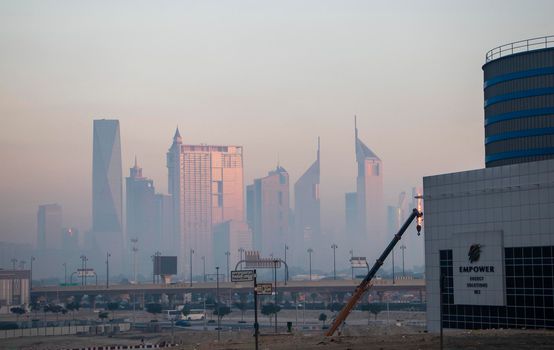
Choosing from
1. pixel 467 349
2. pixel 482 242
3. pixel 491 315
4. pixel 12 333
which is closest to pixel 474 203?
pixel 482 242

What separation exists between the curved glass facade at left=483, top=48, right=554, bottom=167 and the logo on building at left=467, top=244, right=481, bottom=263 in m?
21.6

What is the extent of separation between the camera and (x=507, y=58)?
417 ft

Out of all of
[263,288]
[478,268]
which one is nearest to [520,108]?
[478,268]

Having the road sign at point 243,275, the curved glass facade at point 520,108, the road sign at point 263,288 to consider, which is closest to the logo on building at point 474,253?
the curved glass facade at point 520,108

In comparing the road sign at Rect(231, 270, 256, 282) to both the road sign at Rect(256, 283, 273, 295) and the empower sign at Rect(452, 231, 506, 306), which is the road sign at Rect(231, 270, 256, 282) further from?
the empower sign at Rect(452, 231, 506, 306)

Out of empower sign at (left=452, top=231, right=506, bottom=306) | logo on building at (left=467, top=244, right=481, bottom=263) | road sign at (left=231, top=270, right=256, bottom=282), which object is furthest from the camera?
logo on building at (left=467, top=244, right=481, bottom=263)

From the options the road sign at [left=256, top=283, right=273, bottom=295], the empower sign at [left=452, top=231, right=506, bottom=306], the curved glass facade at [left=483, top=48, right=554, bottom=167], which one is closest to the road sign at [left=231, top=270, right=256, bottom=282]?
the road sign at [left=256, top=283, right=273, bottom=295]

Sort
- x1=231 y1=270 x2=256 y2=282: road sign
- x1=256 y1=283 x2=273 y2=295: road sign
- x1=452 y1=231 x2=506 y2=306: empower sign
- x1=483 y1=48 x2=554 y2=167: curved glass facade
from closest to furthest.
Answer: x1=256 y1=283 x2=273 y2=295: road sign → x1=231 y1=270 x2=256 y2=282: road sign → x1=452 y1=231 x2=506 y2=306: empower sign → x1=483 y1=48 x2=554 y2=167: curved glass facade

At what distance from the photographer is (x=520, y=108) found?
126m

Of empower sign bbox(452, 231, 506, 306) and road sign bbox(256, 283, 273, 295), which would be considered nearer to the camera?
road sign bbox(256, 283, 273, 295)

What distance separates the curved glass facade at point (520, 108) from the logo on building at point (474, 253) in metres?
21.6

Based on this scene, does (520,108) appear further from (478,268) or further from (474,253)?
(478,268)

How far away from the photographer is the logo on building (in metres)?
107

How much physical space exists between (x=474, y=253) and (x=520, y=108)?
88.1 feet
